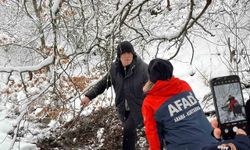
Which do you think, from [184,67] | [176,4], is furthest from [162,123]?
[184,67]

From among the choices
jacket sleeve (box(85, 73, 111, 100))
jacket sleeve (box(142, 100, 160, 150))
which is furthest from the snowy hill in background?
jacket sleeve (box(142, 100, 160, 150))

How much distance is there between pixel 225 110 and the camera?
1.75 m

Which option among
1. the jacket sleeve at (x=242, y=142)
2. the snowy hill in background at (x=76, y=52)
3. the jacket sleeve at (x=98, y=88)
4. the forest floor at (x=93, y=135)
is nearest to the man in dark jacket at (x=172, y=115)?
the snowy hill in background at (x=76, y=52)

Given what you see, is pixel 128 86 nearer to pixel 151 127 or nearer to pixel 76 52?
pixel 76 52

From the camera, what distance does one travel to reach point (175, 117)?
2.99 metres

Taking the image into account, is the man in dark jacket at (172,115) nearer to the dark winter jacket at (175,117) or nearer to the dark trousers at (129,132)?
the dark winter jacket at (175,117)

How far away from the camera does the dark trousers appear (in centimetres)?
456

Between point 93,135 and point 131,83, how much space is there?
2.69 m

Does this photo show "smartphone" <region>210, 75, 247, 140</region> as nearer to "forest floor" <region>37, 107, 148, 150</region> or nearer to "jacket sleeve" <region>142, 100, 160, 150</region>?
"jacket sleeve" <region>142, 100, 160, 150</region>

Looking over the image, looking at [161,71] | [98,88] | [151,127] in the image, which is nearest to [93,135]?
[98,88]

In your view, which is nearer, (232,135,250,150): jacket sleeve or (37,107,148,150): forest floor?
(232,135,250,150): jacket sleeve

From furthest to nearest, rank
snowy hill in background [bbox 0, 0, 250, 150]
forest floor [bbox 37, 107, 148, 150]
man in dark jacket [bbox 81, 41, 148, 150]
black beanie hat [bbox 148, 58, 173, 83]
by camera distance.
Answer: forest floor [bbox 37, 107, 148, 150] < snowy hill in background [bbox 0, 0, 250, 150] < man in dark jacket [bbox 81, 41, 148, 150] < black beanie hat [bbox 148, 58, 173, 83]

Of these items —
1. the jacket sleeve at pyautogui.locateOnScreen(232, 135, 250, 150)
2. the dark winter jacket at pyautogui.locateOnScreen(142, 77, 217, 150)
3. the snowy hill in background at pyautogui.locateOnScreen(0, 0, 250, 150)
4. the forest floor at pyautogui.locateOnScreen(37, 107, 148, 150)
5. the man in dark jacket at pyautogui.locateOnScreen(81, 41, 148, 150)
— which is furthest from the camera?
the forest floor at pyautogui.locateOnScreen(37, 107, 148, 150)

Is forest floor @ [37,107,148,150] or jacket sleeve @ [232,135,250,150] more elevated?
jacket sleeve @ [232,135,250,150]
